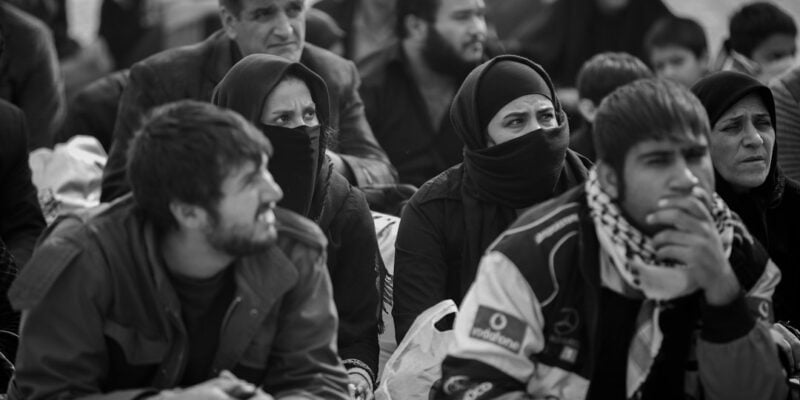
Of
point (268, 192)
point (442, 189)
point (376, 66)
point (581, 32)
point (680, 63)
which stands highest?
point (268, 192)

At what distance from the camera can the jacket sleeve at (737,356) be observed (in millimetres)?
3852

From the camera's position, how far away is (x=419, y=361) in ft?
15.7

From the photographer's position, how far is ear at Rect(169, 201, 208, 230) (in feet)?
12.7

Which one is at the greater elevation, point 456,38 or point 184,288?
point 184,288

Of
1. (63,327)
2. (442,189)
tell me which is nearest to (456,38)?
(442,189)

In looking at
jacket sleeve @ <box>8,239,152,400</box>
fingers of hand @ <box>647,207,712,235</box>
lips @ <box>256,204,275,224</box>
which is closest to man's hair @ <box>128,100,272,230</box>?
lips @ <box>256,204,275,224</box>

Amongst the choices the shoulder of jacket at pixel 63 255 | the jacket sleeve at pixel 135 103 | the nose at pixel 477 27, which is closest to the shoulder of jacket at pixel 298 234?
the shoulder of jacket at pixel 63 255

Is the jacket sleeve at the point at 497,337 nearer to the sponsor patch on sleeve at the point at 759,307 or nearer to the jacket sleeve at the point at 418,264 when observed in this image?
the sponsor patch on sleeve at the point at 759,307

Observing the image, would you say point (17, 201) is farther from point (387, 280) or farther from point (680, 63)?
point (680, 63)

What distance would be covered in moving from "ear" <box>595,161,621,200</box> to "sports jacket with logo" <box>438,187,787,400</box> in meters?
0.09

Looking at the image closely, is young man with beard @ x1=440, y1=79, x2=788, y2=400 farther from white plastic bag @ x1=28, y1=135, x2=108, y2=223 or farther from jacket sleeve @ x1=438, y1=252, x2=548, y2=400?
white plastic bag @ x1=28, y1=135, x2=108, y2=223

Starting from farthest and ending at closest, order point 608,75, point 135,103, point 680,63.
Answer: point 680,63
point 608,75
point 135,103

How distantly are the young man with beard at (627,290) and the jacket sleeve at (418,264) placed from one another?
111 centimetres

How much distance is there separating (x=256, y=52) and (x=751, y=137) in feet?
8.23
